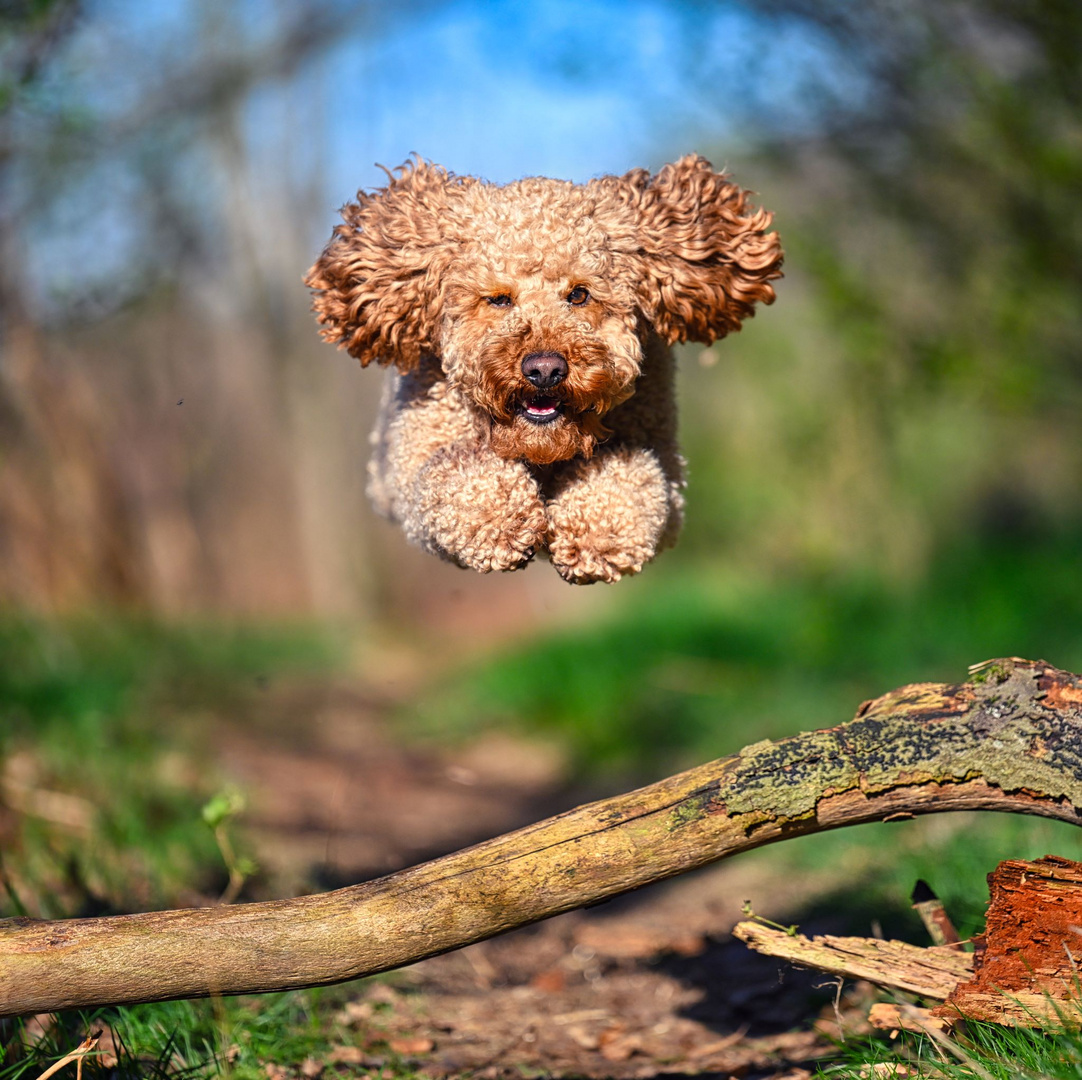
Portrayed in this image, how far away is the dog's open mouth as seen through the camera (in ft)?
6.23

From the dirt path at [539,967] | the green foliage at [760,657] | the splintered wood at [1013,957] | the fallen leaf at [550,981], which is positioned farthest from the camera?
the green foliage at [760,657]

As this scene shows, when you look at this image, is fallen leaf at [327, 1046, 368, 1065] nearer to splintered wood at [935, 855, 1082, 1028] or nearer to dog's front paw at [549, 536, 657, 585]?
splintered wood at [935, 855, 1082, 1028]

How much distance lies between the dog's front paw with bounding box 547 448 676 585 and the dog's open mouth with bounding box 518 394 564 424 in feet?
0.54

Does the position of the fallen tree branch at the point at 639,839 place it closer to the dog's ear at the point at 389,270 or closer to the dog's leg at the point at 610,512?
the dog's leg at the point at 610,512

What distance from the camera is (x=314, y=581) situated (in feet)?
43.3

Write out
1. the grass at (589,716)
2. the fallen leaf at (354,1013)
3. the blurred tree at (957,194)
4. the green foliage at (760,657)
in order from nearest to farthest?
the grass at (589,716)
the fallen leaf at (354,1013)
the blurred tree at (957,194)
the green foliage at (760,657)

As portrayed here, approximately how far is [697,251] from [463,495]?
0.66 metres

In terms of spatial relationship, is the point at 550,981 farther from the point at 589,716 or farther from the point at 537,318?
the point at 589,716

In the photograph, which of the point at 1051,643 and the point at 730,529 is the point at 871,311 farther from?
the point at 730,529

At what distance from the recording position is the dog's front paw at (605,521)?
1.94 metres

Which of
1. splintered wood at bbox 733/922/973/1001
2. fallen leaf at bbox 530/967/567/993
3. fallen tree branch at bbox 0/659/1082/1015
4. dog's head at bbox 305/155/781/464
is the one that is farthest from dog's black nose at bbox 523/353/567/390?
fallen leaf at bbox 530/967/567/993

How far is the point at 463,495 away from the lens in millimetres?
1918

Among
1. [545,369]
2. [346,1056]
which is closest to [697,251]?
[545,369]

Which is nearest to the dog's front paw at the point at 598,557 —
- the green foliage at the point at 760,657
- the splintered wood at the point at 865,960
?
the splintered wood at the point at 865,960
